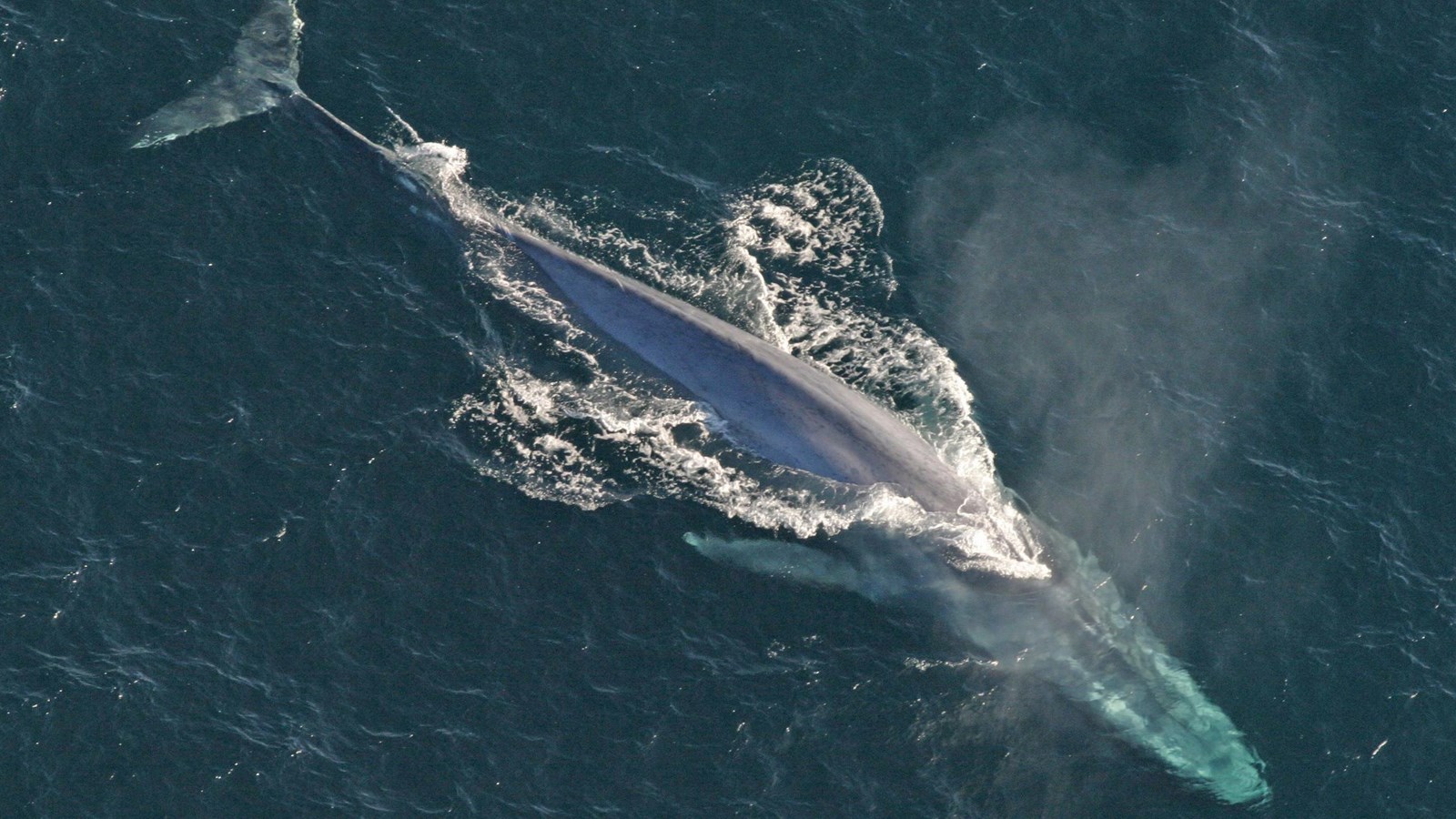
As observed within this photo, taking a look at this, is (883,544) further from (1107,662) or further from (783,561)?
(1107,662)

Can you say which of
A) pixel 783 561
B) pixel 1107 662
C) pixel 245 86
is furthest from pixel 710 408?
pixel 245 86

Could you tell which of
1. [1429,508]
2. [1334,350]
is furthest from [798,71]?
[1429,508]

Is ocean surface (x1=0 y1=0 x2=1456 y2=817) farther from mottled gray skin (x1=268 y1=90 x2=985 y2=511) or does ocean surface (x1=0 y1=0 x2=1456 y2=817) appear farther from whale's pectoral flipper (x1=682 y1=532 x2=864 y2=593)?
mottled gray skin (x1=268 y1=90 x2=985 y2=511)

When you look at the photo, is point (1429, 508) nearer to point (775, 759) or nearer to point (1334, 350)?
point (1334, 350)

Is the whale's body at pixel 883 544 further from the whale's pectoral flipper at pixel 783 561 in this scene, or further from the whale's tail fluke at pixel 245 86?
the whale's tail fluke at pixel 245 86

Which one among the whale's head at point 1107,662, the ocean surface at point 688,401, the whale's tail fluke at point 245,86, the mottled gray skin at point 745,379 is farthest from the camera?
the whale's tail fluke at point 245,86

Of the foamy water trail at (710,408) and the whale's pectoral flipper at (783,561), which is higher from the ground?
the foamy water trail at (710,408)

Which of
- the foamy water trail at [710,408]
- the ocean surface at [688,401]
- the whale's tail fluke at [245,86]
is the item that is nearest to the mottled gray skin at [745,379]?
the foamy water trail at [710,408]
